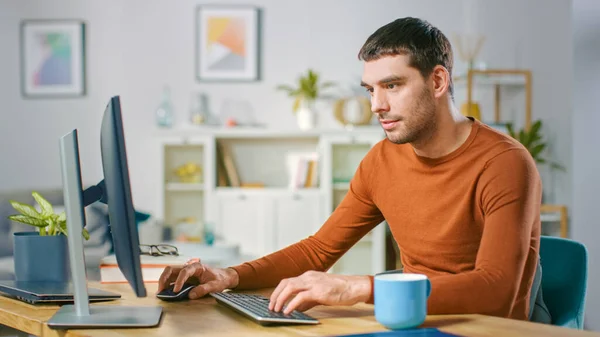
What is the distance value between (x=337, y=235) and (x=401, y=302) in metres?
0.69

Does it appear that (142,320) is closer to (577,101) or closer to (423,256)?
(423,256)

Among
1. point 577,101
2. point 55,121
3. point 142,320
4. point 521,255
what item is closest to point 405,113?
point 521,255

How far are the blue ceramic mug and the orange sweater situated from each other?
0.11 m

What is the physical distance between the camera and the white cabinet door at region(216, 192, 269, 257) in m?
5.86

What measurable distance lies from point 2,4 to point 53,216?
16.8 ft

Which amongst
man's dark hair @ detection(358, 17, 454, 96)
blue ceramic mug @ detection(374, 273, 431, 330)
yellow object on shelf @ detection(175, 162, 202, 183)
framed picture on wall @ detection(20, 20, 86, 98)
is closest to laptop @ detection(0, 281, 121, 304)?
blue ceramic mug @ detection(374, 273, 431, 330)

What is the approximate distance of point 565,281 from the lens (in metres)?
1.88

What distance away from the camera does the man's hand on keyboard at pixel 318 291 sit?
1.35 metres

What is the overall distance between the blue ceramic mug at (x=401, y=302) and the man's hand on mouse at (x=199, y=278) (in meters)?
0.49

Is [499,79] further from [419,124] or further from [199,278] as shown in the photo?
[199,278]

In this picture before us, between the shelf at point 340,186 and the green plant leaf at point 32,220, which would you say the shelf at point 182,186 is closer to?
the shelf at point 340,186

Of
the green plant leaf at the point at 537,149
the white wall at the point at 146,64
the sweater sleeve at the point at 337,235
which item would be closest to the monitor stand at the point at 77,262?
the sweater sleeve at the point at 337,235

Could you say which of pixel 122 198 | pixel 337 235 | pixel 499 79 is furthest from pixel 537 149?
pixel 122 198

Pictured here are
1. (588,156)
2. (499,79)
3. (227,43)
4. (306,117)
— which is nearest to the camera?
(588,156)
